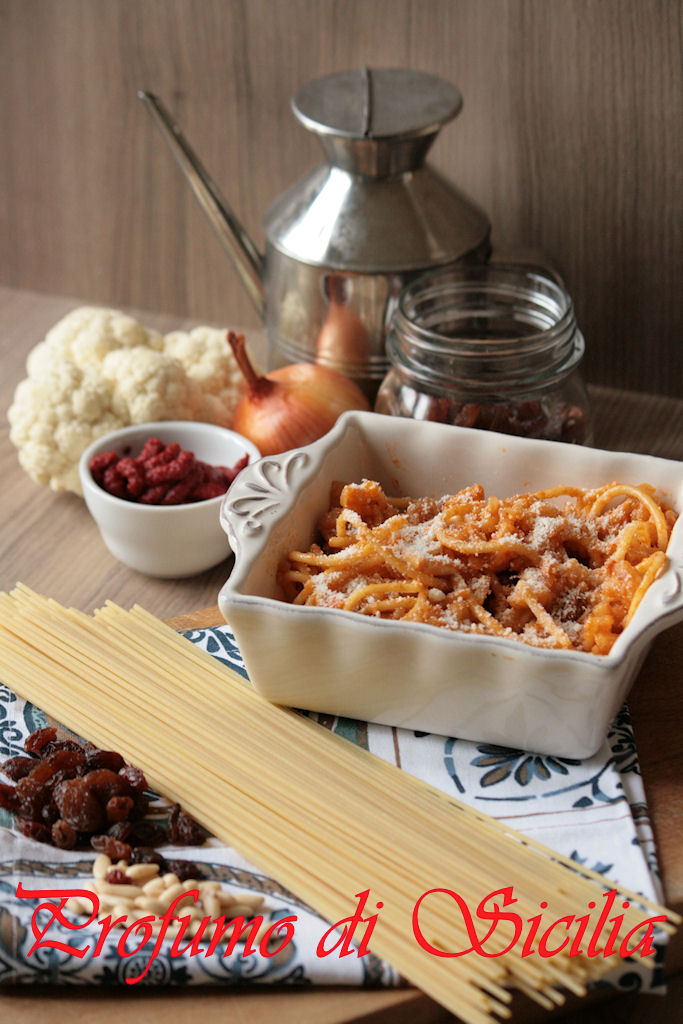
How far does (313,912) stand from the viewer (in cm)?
89

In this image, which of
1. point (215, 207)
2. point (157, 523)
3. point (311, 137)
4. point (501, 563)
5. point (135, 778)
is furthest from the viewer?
point (311, 137)

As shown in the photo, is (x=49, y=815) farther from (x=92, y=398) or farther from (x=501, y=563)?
(x=92, y=398)

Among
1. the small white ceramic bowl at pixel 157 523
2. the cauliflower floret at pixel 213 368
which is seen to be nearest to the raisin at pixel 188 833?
the small white ceramic bowl at pixel 157 523

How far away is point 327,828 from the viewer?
0.94 meters

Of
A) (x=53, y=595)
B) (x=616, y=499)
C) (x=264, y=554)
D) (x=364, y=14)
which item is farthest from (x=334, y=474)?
(x=364, y=14)

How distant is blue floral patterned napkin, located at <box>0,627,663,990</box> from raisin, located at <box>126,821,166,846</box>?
0.06 feet

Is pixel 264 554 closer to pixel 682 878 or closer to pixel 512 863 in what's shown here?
pixel 512 863

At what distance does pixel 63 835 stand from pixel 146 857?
0.25 feet

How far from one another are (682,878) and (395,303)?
87 centimetres

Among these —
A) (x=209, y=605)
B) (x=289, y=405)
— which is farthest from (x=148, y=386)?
(x=209, y=605)

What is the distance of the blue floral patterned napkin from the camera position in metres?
0.85

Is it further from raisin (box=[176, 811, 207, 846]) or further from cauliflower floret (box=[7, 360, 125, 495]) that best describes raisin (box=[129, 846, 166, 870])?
cauliflower floret (box=[7, 360, 125, 495])

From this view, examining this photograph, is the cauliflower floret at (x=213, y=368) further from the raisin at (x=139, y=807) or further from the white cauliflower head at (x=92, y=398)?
the raisin at (x=139, y=807)

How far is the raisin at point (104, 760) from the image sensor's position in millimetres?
994
